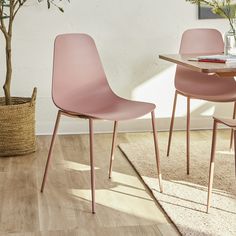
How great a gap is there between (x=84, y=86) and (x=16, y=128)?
0.82 m

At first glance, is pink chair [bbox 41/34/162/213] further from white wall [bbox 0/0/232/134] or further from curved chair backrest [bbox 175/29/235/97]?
white wall [bbox 0/0/232/134]

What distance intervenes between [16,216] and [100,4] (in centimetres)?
212

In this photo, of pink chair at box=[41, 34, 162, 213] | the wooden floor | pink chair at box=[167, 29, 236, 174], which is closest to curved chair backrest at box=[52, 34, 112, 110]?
pink chair at box=[41, 34, 162, 213]

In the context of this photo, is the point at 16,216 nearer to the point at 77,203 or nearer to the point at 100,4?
the point at 77,203

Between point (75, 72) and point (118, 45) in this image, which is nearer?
point (75, 72)

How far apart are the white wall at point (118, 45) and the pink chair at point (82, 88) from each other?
3.51 feet

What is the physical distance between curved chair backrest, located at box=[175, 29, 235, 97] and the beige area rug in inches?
19.1

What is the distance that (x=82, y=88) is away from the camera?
3.29 meters

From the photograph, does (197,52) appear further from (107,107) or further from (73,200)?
(73,200)

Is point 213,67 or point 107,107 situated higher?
point 213,67

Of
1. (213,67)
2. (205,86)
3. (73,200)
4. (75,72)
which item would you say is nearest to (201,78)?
(205,86)

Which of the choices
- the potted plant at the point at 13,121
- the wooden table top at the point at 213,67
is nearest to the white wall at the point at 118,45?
the potted plant at the point at 13,121

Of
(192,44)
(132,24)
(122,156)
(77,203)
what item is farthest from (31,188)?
(132,24)

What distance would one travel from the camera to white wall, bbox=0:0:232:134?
433 cm
